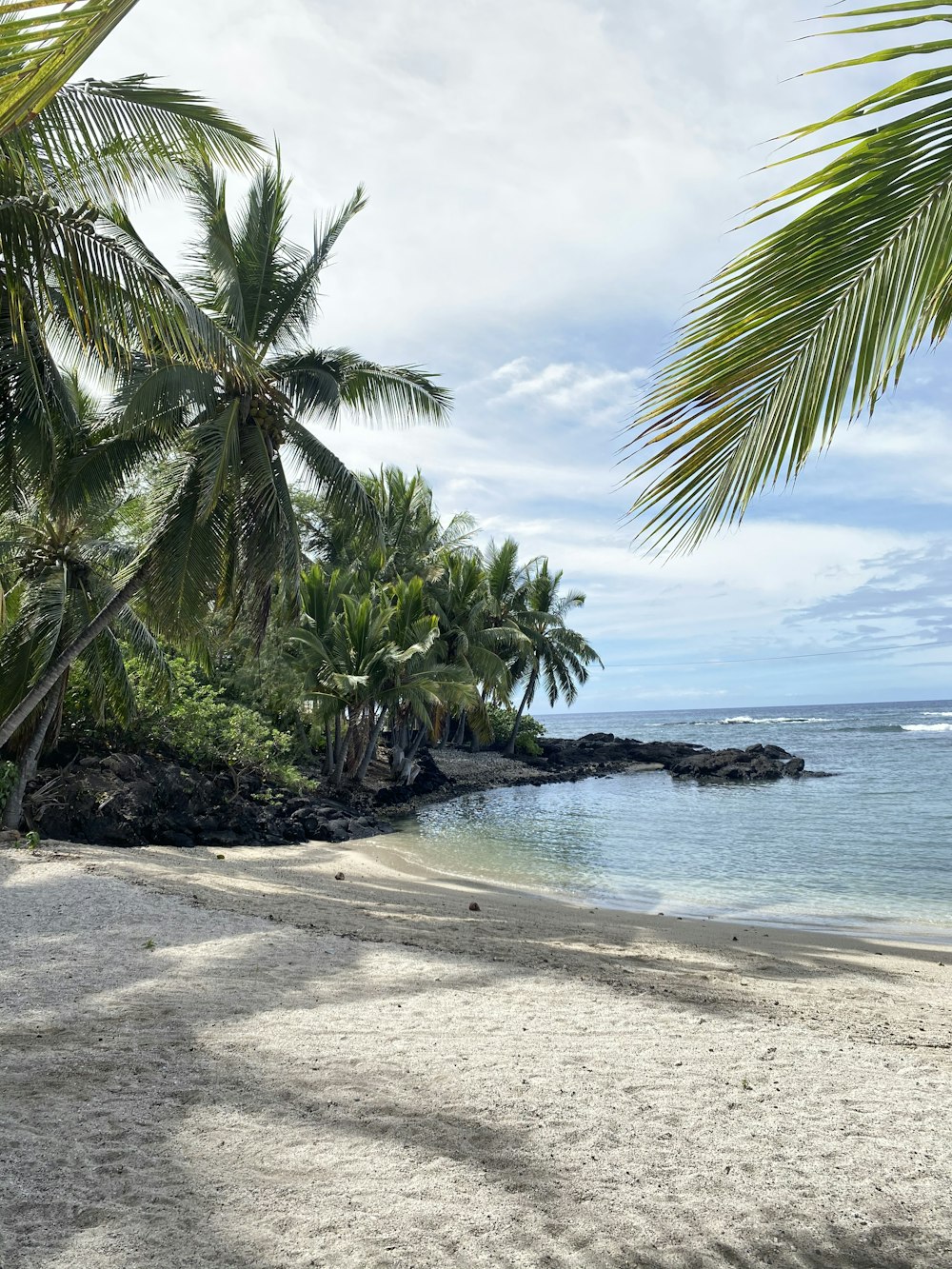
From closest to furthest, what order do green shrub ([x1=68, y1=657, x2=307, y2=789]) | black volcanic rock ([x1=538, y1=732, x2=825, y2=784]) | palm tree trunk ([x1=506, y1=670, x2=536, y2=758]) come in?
green shrub ([x1=68, y1=657, x2=307, y2=789]) → black volcanic rock ([x1=538, y1=732, x2=825, y2=784]) → palm tree trunk ([x1=506, y1=670, x2=536, y2=758])

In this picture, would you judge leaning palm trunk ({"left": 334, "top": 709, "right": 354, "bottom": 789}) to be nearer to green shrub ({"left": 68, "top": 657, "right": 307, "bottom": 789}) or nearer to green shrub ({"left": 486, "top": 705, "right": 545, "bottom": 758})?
green shrub ({"left": 68, "top": 657, "right": 307, "bottom": 789})

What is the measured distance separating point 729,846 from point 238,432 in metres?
12.6

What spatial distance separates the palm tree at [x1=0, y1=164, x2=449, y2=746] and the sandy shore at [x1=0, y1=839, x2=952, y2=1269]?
219 inches

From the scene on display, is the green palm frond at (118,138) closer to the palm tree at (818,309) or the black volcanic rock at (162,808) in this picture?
the palm tree at (818,309)

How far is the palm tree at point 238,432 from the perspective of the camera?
36.5 feet

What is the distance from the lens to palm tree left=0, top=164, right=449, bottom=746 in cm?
1112

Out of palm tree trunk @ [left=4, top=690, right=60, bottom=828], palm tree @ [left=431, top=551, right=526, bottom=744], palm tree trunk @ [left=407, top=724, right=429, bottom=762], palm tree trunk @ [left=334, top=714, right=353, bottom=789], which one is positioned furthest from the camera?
palm tree @ [left=431, top=551, right=526, bottom=744]

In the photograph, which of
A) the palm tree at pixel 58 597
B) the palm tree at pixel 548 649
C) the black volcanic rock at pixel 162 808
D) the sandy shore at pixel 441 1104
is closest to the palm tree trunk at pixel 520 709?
the palm tree at pixel 548 649

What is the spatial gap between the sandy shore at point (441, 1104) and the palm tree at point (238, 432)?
18.2 feet

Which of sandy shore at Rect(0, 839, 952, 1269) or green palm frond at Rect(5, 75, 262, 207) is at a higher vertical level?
green palm frond at Rect(5, 75, 262, 207)

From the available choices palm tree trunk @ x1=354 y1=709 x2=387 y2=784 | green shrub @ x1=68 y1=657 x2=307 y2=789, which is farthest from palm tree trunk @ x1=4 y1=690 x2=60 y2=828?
palm tree trunk @ x1=354 y1=709 x2=387 y2=784

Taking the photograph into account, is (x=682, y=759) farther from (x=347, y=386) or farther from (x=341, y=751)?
(x=347, y=386)

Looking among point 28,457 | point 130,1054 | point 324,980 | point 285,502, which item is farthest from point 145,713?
point 130,1054

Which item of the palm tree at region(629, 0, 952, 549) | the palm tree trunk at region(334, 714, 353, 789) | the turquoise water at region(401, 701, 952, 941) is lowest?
the turquoise water at region(401, 701, 952, 941)
